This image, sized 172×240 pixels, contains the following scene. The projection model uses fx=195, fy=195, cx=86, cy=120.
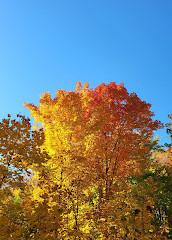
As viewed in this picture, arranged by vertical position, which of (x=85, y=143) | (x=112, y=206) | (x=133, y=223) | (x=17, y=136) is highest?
(x=85, y=143)

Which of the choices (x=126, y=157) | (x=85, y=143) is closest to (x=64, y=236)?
(x=85, y=143)

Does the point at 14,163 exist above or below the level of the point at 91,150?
below

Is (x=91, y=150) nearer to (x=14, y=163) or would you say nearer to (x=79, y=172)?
(x=79, y=172)

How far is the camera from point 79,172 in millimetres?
8352

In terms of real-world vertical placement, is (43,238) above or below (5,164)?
below

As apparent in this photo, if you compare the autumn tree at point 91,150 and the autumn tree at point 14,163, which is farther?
the autumn tree at point 91,150

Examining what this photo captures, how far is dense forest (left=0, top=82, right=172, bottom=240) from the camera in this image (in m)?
5.18

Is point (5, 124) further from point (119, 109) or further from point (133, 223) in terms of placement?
point (119, 109)

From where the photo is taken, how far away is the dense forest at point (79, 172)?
5180mm

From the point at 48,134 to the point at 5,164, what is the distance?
11.2 feet

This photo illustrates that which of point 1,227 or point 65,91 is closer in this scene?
point 1,227

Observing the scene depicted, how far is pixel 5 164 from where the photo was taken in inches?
199

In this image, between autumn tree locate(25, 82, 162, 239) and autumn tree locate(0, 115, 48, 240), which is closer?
autumn tree locate(0, 115, 48, 240)

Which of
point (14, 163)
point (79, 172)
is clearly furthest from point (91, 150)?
point (14, 163)
